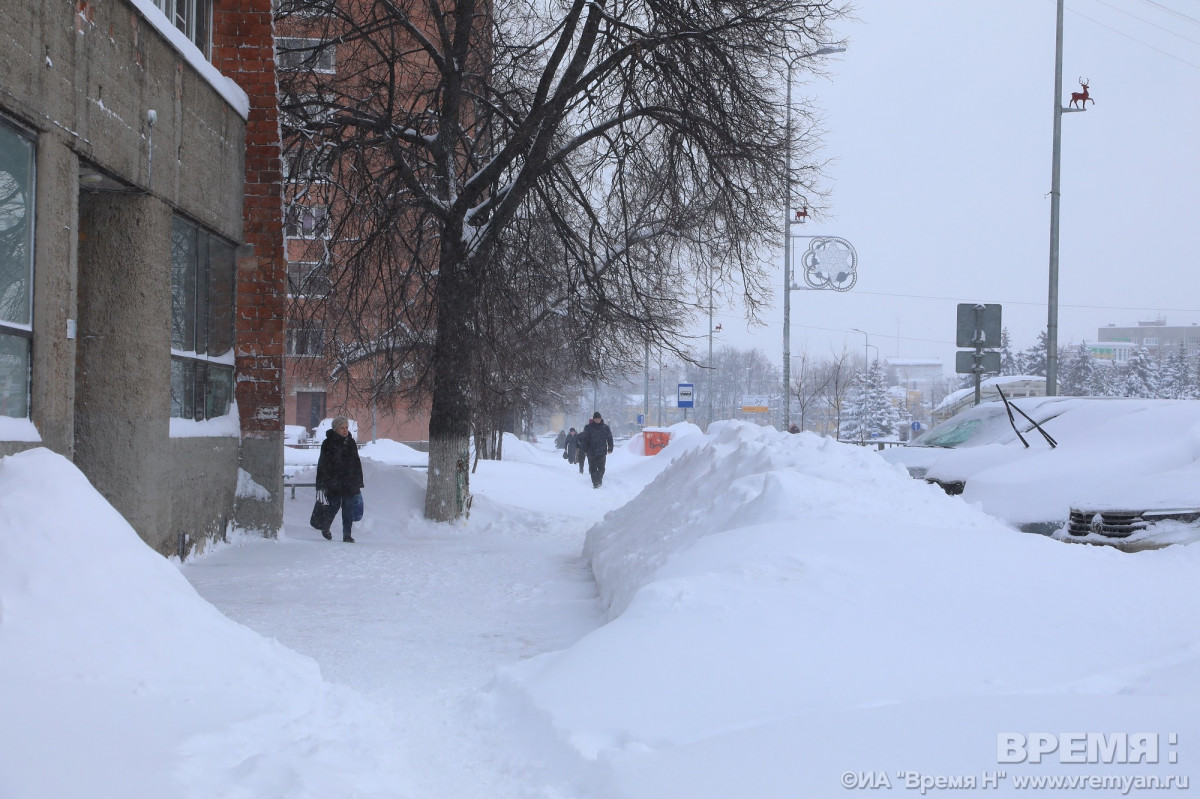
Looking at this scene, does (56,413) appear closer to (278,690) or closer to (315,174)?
(278,690)

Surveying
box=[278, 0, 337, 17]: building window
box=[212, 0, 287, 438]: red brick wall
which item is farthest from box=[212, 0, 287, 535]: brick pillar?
box=[278, 0, 337, 17]: building window

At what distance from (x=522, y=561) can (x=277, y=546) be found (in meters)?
2.87

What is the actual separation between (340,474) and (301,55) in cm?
951

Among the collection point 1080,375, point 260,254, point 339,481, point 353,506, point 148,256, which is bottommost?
point 353,506

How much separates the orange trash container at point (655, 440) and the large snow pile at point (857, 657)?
110 ft

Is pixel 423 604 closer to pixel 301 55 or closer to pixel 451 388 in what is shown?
pixel 451 388

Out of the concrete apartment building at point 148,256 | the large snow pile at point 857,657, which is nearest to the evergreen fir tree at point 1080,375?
the concrete apartment building at point 148,256

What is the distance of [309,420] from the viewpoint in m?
51.4

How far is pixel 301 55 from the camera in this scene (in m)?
18.4

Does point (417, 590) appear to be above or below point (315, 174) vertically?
below

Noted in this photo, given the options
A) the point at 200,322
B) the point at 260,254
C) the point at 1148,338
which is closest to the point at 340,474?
the point at 200,322

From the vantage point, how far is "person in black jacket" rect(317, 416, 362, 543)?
12.6m

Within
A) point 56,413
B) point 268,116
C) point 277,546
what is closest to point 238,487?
point 277,546

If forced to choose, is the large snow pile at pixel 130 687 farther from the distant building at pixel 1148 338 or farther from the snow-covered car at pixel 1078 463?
the distant building at pixel 1148 338
